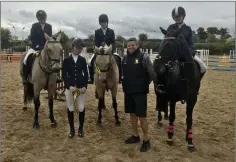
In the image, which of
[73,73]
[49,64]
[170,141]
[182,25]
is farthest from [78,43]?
[170,141]

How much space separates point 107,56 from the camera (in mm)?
5281

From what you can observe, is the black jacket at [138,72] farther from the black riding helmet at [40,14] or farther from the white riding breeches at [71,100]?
the black riding helmet at [40,14]

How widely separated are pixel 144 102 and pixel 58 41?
223cm

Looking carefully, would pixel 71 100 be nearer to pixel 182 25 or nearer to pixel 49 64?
pixel 49 64

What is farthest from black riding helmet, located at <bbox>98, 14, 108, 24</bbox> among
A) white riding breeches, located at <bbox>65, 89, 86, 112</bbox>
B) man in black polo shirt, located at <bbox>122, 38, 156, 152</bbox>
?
white riding breeches, located at <bbox>65, 89, 86, 112</bbox>

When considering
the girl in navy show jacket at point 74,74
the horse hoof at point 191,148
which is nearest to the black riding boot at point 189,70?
the horse hoof at point 191,148

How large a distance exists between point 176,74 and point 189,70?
0.25 metres

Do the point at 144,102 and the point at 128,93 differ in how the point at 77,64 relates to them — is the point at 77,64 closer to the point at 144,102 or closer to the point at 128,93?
the point at 128,93

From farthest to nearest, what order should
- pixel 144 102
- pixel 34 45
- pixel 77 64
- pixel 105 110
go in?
pixel 105 110 → pixel 34 45 → pixel 77 64 → pixel 144 102

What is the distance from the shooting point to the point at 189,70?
15.2 feet

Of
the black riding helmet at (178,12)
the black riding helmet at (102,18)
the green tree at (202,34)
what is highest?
the green tree at (202,34)

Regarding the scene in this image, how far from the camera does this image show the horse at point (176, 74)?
433 centimetres

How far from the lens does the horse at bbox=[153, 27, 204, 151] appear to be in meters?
4.33

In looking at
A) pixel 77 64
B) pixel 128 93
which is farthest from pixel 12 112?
pixel 128 93
